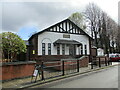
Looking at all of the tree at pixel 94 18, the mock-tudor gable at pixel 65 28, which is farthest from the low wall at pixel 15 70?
the tree at pixel 94 18

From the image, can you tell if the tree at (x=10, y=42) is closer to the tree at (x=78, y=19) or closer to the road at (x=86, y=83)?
the road at (x=86, y=83)

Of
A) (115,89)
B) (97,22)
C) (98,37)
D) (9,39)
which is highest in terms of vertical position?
(97,22)

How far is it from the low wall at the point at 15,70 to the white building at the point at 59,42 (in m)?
8.63

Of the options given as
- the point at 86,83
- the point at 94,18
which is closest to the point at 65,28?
the point at 86,83

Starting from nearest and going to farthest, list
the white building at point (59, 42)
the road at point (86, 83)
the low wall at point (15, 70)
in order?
1. the road at point (86, 83)
2. the low wall at point (15, 70)
3. the white building at point (59, 42)

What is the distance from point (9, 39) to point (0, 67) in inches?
169

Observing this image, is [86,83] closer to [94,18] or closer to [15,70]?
[15,70]

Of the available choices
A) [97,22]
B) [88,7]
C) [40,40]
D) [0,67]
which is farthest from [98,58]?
[88,7]

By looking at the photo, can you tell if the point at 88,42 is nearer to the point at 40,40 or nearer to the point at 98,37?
the point at 40,40

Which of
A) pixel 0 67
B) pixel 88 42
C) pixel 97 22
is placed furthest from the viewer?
pixel 97 22

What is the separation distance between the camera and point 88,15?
128ft

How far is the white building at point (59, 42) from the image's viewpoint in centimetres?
1880

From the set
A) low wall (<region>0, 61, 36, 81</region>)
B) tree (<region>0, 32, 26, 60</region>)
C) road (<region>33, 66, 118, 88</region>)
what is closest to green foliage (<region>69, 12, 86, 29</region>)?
tree (<region>0, 32, 26, 60</region>)

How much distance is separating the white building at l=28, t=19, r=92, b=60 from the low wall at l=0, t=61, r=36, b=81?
28.3 ft
